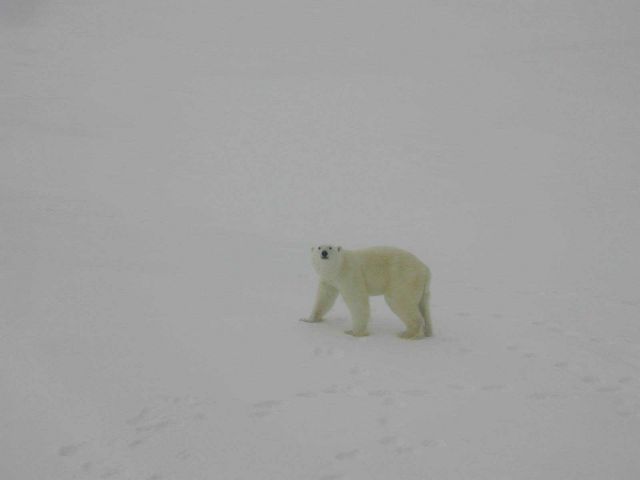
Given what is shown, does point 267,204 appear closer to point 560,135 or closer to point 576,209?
point 576,209

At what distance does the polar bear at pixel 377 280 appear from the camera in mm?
5227

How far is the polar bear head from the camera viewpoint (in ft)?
16.8

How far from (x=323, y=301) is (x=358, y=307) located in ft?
1.80

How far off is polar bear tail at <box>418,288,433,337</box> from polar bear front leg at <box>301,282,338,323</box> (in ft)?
3.07

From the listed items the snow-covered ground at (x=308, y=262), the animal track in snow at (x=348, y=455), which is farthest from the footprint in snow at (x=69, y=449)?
the animal track in snow at (x=348, y=455)

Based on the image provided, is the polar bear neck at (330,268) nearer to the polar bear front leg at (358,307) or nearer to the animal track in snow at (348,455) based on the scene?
the polar bear front leg at (358,307)

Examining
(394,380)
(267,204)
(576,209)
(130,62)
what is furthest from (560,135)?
(130,62)

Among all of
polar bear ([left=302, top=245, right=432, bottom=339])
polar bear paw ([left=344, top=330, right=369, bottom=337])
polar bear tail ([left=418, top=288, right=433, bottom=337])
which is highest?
polar bear ([left=302, top=245, right=432, bottom=339])

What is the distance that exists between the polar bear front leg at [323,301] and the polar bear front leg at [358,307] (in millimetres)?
340

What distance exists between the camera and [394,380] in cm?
450

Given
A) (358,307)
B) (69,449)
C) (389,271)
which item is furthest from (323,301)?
(69,449)

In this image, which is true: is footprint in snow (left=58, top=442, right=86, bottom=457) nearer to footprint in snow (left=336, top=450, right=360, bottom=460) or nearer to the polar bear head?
footprint in snow (left=336, top=450, right=360, bottom=460)

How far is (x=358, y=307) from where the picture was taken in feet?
17.5

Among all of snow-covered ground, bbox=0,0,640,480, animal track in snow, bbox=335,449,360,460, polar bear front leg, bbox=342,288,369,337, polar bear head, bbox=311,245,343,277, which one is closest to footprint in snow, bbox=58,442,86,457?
snow-covered ground, bbox=0,0,640,480
